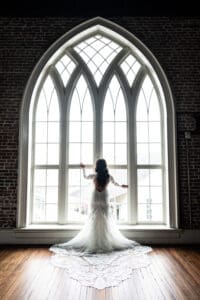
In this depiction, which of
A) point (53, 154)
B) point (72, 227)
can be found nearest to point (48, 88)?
point (53, 154)

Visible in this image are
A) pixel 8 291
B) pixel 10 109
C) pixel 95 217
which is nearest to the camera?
pixel 8 291

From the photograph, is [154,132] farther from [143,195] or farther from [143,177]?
[143,195]

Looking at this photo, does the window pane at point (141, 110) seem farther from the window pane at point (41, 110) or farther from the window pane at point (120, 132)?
the window pane at point (41, 110)

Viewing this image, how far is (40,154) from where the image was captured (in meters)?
4.65

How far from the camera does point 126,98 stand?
15.4 ft

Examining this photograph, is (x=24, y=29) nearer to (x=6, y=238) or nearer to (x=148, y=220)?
(x=6, y=238)

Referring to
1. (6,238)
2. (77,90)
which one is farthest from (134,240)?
(77,90)

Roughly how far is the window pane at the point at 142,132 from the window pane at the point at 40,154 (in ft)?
6.00

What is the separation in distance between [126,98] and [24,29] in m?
2.36

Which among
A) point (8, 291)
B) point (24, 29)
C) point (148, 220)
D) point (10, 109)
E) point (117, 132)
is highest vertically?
point (24, 29)

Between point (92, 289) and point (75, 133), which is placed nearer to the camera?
point (92, 289)

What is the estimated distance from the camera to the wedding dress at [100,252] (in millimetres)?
2834

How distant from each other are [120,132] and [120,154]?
1.41 ft

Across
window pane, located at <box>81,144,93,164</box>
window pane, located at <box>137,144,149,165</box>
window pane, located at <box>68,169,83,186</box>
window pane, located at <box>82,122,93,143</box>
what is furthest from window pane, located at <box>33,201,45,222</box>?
window pane, located at <box>137,144,149,165</box>
